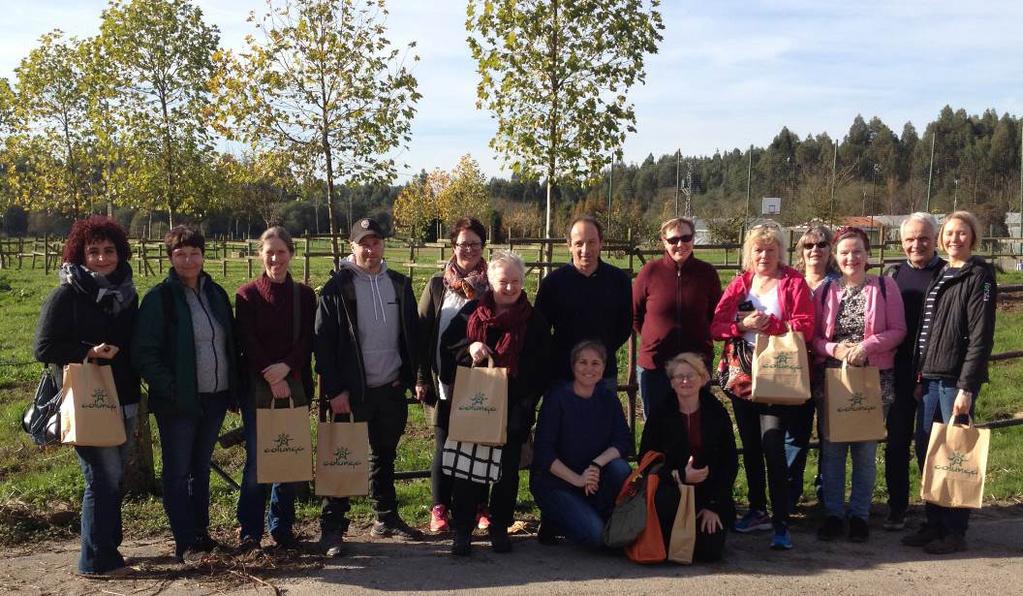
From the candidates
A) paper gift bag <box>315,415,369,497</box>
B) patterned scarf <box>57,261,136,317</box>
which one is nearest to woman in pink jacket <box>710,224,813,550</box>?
paper gift bag <box>315,415,369,497</box>

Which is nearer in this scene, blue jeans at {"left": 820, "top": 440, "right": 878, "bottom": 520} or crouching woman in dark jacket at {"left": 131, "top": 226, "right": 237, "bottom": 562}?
crouching woman in dark jacket at {"left": 131, "top": 226, "right": 237, "bottom": 562}

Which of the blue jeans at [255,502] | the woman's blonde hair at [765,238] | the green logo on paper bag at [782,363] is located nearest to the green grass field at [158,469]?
the blue jeans at [255,502]

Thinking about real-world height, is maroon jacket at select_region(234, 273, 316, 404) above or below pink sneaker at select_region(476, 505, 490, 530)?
above

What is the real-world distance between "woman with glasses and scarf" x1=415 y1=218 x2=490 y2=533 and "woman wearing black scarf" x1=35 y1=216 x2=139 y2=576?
1.61 metres

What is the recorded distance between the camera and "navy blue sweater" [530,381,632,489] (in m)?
4.92

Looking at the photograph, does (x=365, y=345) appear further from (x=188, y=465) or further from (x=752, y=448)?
(x=752, y=448)

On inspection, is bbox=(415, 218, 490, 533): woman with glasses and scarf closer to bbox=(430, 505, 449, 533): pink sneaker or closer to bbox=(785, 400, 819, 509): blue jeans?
bbox=(430, 505, 449, 533): pink sneaker

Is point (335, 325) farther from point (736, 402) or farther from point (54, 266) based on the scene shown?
point (54, 266)

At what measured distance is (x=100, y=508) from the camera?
14.2 ft

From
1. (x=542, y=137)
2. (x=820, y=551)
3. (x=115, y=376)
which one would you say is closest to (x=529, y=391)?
(x=820, y=551)

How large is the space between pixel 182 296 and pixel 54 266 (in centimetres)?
2941

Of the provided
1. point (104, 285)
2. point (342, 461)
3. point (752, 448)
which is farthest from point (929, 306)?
point (104, 285)

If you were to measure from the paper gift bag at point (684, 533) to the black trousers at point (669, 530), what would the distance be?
4 centimetres

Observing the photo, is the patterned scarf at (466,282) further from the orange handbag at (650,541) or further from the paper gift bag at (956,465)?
the paper gift bag at (956,465)
